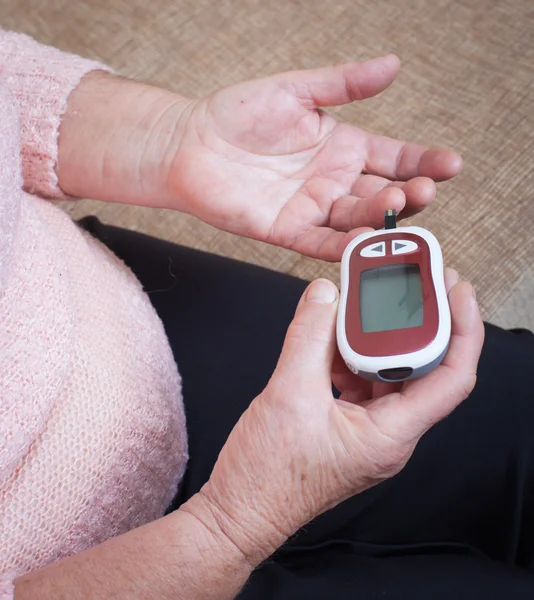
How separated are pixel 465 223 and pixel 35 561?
2.56 feet

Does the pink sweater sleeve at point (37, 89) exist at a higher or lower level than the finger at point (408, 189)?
higher

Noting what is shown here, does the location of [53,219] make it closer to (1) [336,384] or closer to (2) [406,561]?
(1) [336,384]

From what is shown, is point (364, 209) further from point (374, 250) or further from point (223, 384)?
point (223, 384)

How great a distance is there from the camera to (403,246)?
22.1 inches

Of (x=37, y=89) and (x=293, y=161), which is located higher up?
(x=37, y=89)

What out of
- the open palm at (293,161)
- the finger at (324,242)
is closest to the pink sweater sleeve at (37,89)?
the open palm at (293,161)

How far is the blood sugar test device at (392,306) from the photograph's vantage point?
0.50 m

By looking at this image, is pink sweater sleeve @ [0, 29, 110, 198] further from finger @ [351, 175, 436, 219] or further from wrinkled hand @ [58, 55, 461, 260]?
finger @ [351, 175, 436, 219]

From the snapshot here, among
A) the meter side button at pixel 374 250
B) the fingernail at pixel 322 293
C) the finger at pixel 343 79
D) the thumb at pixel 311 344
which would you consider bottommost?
the thumb at pixel 311 344

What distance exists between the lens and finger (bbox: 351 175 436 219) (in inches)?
23.9

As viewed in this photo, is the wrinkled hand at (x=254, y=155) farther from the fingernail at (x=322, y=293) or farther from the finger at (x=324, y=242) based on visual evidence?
the fingernail at (x=322, y=293)

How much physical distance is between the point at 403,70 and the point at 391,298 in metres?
0.69

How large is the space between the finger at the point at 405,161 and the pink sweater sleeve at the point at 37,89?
32 cm

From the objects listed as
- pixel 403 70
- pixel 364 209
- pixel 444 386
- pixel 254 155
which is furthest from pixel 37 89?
pixel 403 70
